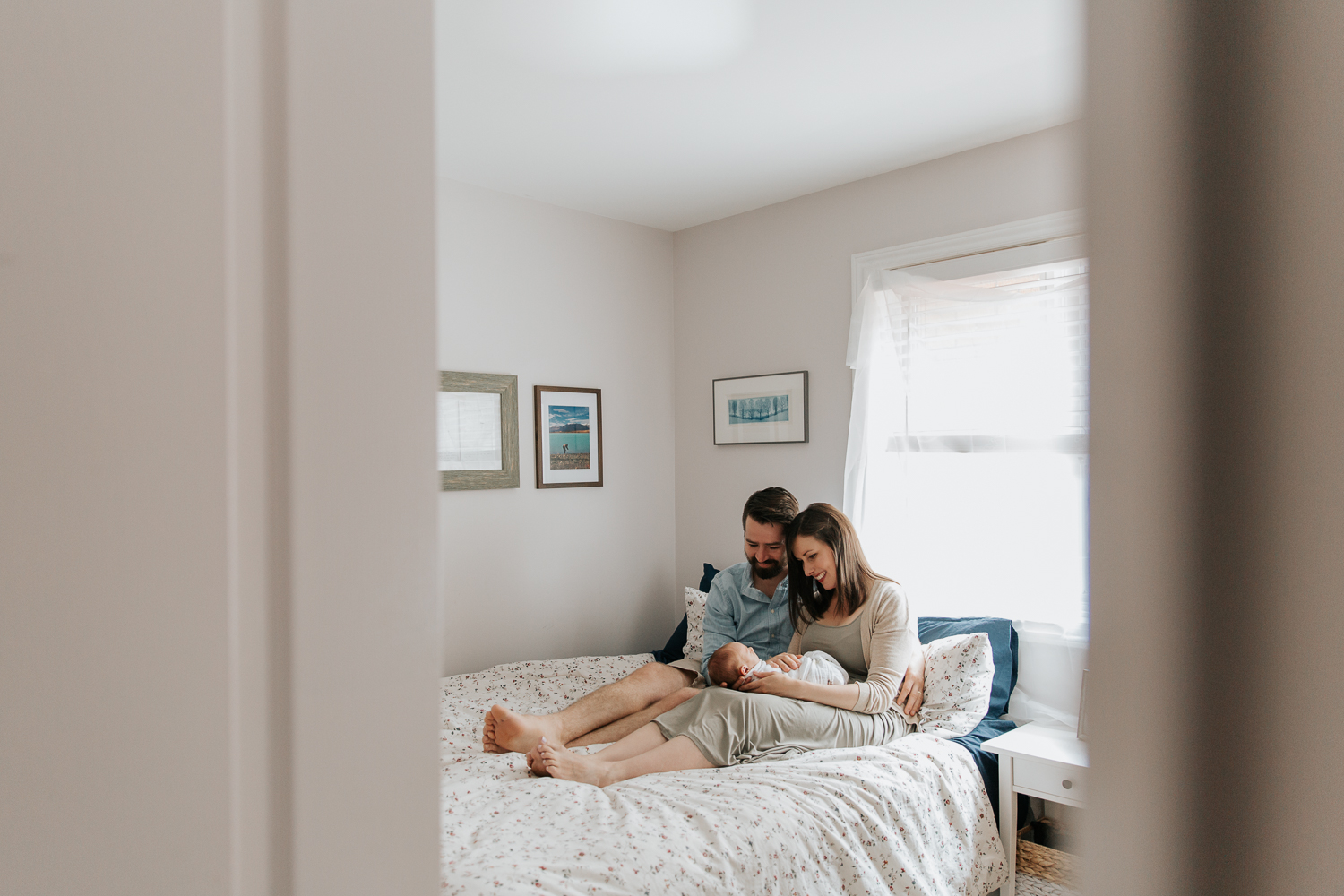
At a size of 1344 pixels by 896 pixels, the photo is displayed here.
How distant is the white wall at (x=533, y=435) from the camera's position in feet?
11.1

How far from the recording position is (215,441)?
0.47m

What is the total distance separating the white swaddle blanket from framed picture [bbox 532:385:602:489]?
1.49m

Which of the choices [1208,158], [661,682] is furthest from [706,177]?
[1208,158]

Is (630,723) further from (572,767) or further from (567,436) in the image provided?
(567,436)

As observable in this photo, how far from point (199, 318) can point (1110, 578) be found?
487 mm

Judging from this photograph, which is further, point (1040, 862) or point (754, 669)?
point (754, 669)

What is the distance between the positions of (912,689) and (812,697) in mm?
390

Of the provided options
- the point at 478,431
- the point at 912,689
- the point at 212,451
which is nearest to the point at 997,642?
the point at 912,689

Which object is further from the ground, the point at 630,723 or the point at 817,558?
the point at 817,558

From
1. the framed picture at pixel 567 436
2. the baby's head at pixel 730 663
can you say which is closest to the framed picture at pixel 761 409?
the framed picture at pixel 567 436

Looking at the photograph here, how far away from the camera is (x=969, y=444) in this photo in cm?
303

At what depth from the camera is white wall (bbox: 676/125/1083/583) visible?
10.00 feet

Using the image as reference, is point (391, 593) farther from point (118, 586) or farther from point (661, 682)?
point (661, 682)

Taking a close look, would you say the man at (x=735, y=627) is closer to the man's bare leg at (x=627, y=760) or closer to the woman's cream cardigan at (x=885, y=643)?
the woman's cream cardigan at (x=885, y=643)
